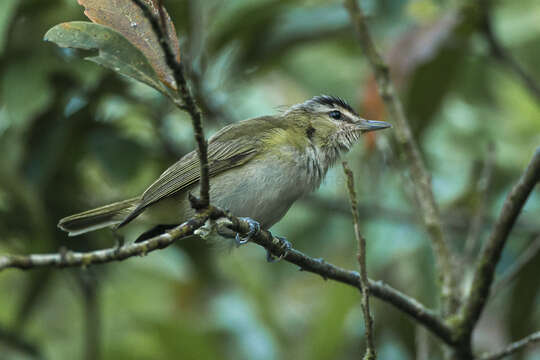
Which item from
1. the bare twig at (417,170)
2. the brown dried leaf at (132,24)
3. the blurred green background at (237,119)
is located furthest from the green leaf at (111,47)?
the bare twig at (417,170)

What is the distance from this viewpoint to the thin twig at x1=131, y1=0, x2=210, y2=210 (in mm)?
1547

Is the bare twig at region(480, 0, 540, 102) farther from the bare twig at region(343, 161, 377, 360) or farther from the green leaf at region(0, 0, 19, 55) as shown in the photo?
the green leaf at region(0, 0, 19, 55)

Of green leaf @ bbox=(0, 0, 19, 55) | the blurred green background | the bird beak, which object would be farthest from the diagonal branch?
green leaf @ bbox=(0, 0, 19, 55)

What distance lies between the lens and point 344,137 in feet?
12.1

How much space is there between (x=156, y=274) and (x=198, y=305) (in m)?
0.80

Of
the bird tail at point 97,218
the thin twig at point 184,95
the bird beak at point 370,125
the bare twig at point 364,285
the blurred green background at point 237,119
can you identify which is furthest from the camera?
the blurred green background at point 237,119

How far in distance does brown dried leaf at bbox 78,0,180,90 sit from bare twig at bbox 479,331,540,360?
1589 millimetres

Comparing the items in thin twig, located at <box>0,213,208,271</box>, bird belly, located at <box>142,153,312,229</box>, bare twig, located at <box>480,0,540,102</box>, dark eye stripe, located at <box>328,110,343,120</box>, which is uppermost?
bare twig, located at <box>480,0,540,102</box>

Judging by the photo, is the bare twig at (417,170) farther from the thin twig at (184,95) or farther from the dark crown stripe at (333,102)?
the thin twig at (184,95)

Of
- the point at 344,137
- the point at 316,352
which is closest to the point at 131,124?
the point at 344,137

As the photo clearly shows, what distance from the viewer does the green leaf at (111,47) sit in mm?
1782

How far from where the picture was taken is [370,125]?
144 inches

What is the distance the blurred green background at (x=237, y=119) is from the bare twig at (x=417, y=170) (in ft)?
0.60

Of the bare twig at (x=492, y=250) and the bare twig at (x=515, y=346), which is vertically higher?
the bare twig at (x=492, y=250)
